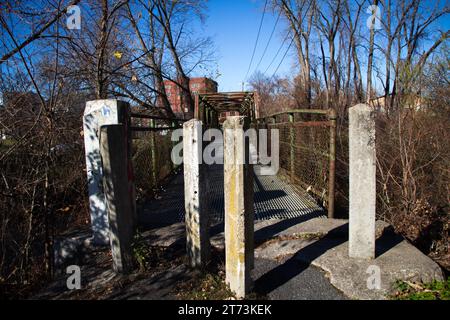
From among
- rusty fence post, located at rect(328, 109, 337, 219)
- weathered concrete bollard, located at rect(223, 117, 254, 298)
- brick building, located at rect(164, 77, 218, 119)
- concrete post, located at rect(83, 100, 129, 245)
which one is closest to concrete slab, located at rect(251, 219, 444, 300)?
rusty fence post, located at rect(328, 109, 337, 219)

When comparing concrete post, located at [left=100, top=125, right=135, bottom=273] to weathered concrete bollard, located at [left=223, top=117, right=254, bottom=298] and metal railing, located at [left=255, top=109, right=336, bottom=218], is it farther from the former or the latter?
metal railing, located at [left=255, top=109, right=336, bottom=218]

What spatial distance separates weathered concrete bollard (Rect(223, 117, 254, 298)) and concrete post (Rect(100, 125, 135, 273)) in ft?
3.26

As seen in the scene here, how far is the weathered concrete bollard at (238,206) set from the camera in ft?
7.34

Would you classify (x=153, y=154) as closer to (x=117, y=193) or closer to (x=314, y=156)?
(x=314, y=156)

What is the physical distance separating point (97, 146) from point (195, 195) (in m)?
1.21

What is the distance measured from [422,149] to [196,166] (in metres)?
3.89

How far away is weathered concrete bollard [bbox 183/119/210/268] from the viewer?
267 cm

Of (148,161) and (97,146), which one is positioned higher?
(97,146)

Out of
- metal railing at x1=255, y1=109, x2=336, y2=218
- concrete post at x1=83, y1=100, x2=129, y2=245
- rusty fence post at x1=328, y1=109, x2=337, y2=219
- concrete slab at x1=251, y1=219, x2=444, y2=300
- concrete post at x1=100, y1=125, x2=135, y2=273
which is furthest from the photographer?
metal railing at x1=255, y1=109, x2=336, y2=218

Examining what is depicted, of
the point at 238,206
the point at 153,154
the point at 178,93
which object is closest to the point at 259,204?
the point at 153,154

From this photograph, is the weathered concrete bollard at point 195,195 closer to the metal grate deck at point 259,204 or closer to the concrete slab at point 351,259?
the concrete slab at point 351,259

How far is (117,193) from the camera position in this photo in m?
2.67

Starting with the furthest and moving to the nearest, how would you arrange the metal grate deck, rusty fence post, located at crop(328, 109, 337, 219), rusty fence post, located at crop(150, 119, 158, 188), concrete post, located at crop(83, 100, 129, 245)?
rusty fence post, located at crop(150, 119, 158, 188) → the metal grate deck → rusty fence post, located at crop(328, 109, 337, 219) → concrete post, located at crop(83, 100, 129, 245)
